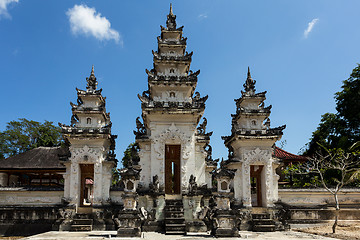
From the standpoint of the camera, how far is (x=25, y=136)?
42.3m

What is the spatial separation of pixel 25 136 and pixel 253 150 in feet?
118

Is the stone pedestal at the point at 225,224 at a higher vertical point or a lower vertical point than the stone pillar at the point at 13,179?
lower

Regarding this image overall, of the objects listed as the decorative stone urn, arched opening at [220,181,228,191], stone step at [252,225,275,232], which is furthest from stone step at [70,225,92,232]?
stone step at [252,225,275,232]

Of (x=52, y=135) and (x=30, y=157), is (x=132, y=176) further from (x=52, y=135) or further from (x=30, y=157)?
(x=52, y=135)

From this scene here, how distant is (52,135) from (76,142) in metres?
29.4

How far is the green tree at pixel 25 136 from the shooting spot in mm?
40875

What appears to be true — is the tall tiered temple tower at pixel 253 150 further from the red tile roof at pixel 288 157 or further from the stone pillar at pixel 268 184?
the red tile roof at pixel 288 157

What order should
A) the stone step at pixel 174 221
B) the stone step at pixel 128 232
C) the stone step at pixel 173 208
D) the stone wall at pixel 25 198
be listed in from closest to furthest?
the stone step at pixel 128 232, the stone step at pixel 174 221, the stone step at pixel 173 208, the stone wall at pixel 25 198

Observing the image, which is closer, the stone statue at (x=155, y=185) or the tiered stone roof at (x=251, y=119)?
the stone statue at (x=155, y=185)

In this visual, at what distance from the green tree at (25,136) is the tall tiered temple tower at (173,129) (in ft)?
88.2

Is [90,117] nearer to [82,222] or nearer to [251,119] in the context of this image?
[82,222]

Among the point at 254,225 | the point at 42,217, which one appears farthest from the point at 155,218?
the point at 42,217

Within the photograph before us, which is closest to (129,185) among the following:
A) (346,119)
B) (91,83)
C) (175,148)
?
(175,148)

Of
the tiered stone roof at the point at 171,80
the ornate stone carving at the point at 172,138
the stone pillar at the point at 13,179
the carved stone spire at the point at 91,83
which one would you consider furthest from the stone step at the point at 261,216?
the stone pillar at the point at 13,179
